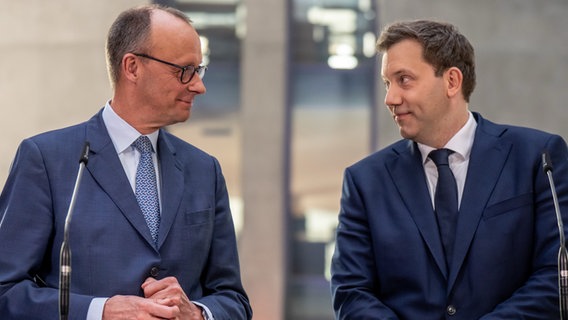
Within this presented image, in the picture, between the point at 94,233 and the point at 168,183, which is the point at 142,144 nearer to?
the point at 168,183

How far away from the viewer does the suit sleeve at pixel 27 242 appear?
3.89 metres

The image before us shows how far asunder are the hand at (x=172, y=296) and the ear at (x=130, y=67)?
723mm

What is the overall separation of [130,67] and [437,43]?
1139 millimetres

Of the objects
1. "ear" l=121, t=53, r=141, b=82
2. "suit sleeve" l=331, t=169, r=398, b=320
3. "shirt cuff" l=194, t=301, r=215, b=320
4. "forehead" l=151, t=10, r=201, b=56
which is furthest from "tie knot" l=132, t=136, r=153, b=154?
"suit sleeve" l=331, t=169, r=398, b=320

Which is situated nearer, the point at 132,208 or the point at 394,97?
the point at 132,208

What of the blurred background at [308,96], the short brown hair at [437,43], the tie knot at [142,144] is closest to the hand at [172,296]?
the tie knot at [142,144]

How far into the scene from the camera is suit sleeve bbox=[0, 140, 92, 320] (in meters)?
3.89

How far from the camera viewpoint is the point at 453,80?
4449 mm

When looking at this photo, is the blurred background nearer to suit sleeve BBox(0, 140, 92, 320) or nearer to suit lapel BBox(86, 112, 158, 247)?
suit lapel BBox(86, 112, 158, 247)

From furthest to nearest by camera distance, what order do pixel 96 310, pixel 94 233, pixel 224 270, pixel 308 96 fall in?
pixel 308 96 < pixel 224 270 < pixel 94 233 < pixel 96 310

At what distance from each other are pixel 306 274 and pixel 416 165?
559 cm

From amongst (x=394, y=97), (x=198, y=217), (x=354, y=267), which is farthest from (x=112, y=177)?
Result: (x=394, y=97)

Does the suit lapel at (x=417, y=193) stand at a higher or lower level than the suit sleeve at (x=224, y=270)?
higher

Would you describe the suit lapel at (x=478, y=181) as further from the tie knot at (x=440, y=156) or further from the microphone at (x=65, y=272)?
the microphone at (x=65, y=272)
